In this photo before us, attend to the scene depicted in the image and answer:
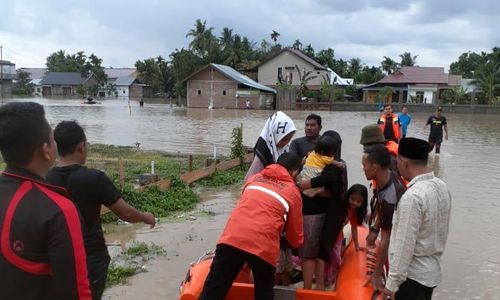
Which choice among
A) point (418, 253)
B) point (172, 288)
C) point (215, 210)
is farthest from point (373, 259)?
point (215, 210)

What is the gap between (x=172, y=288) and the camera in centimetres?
525

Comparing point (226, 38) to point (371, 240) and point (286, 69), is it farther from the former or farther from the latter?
point (371, 240)

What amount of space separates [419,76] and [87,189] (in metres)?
59.5

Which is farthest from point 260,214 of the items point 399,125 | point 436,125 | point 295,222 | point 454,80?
point 454,80

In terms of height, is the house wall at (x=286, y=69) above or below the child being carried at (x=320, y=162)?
above

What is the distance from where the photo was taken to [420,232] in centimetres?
290

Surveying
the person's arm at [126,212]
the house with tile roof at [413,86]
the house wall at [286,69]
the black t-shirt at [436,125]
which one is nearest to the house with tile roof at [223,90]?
the house wall at [286,69]

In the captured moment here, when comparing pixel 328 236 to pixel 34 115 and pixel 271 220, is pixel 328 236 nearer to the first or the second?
pixel 271 220

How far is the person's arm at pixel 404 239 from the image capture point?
2.82 m

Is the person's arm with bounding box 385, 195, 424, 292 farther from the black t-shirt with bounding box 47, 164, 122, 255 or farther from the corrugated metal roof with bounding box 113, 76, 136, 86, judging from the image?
the corrugated metal roof with bounding box 113, 76, 136, 86

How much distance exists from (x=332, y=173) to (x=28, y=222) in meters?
2.66

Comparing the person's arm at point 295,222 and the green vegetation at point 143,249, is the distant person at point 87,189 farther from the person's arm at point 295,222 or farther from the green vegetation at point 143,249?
the green vegetation at point 143,249

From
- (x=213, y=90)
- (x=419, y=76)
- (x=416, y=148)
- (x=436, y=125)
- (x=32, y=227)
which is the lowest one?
(x=436, y=125)

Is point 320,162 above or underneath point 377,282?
above
